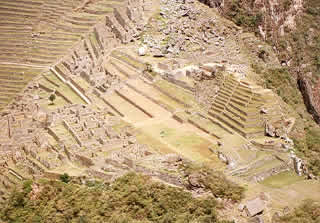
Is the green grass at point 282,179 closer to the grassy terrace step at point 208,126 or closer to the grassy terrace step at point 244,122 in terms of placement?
the grassy terrace step at point 244,122

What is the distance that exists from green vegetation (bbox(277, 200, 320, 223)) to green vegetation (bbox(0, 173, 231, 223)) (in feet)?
7.81

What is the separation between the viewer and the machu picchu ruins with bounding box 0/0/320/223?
23469mm

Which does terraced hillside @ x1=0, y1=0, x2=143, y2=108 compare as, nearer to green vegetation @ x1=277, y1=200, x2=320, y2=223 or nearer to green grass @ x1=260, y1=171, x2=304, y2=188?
green grass @ x1=260, y1=171, x2=304, y2=188

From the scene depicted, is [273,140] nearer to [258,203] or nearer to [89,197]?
[258,203]

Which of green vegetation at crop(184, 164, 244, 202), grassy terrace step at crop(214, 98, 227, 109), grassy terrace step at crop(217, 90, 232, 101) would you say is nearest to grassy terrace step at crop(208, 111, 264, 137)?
grassy terrace step at crop(214, 98, 227, 109)

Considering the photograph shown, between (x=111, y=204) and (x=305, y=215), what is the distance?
701 cm

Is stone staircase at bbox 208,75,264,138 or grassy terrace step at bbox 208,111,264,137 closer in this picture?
grassy terrace step at bbox 208,111,264,137

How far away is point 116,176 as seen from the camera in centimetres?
2355

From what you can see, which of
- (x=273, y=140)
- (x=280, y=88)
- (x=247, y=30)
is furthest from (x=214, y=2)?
(x=273, y=140)

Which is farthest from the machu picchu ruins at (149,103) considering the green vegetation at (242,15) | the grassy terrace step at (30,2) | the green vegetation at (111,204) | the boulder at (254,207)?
the green vegetation at (111,204)

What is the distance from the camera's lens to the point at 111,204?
2245 cm

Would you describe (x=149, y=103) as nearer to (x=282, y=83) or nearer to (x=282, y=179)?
(x=282, y=83)

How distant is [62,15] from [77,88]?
9312mm

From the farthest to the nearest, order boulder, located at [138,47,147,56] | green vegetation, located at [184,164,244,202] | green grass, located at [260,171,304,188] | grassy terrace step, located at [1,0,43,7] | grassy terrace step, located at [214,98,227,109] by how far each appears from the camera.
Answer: grassy terrace step, located at [1,0,43,7]
boulder, located at [138,47,147,56]
grassy terrace step, located at [214,98,227,109]
green grass, located at [260,171,304,188]
green vegetation, located at [184,164,244,202]
